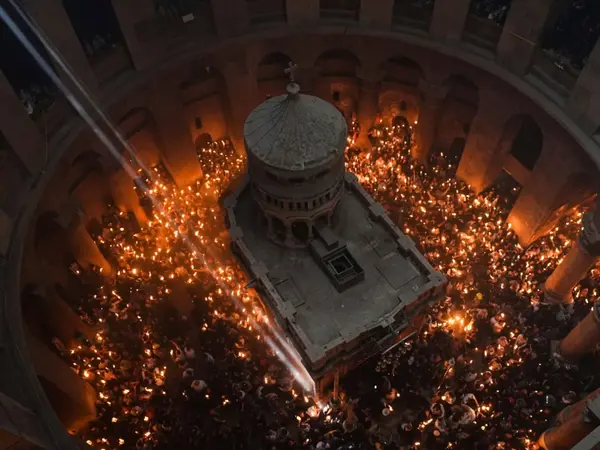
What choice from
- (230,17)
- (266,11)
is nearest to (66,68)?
(230,17)

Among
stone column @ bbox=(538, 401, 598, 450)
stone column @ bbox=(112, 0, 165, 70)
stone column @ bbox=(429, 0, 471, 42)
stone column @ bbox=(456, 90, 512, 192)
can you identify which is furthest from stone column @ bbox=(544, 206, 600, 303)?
stone column @ bbox=(112, 0, 165, 70)

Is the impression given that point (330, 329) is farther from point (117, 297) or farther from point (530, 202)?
point (530, 202)

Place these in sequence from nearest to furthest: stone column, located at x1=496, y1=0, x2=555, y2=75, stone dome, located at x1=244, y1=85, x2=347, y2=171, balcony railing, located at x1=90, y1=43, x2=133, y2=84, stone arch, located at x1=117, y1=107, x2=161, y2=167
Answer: stone dome, located at x1=244, y1=85, x2=347, y2=171 → stone column, located at x1=496, y1=0, x2=555, y2=75 → balcony railing, located at x1=90, y1=43, x2=133, y2=84 → stone arch, located at x1=117, y1=107, x2=161, y2=167

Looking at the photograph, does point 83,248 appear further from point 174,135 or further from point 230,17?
point 230,17

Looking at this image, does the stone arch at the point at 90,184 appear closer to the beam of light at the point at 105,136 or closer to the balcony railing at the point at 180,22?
the beam of light at the point at 105,136

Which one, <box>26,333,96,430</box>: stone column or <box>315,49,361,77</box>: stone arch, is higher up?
<box>315,49,361,77</box>: stone arch

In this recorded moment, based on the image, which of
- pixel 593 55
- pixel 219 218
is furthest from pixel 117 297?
pixel 593 55

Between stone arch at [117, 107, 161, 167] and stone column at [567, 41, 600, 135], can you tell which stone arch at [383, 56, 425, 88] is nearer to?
stone column at [567, 41, 600, 135]
